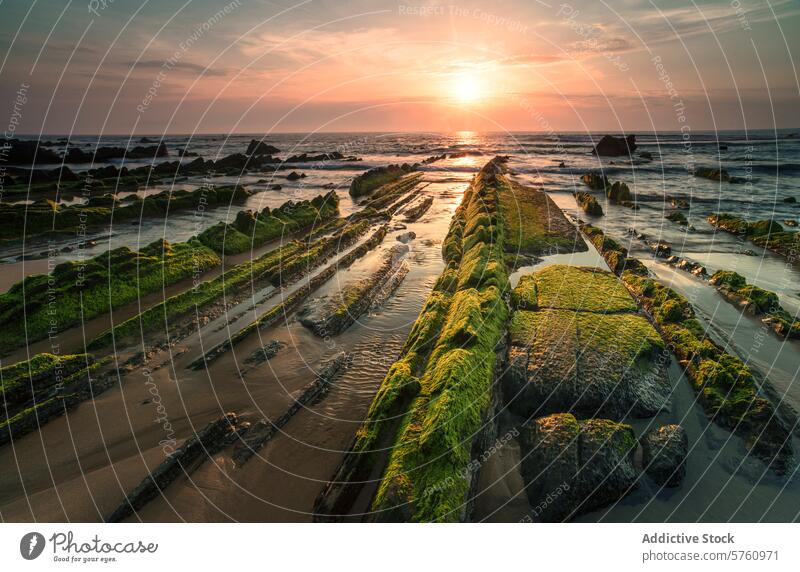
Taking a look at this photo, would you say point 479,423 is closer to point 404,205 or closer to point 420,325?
point 420,325

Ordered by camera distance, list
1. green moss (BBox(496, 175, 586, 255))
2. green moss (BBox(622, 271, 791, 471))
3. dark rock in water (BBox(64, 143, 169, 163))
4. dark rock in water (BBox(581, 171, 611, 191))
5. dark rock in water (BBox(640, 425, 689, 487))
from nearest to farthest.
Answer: dark rock in water (BBox(640, 425, 689, 487)) → green moss (BBox(622, 271, 791, 471)) → green moss (BBox(496, 175, 586, 255)) → dark rock in water (BBox(581, 171, 611, 191)) → dark rock in water (BBox(64, 143, 169, 163))

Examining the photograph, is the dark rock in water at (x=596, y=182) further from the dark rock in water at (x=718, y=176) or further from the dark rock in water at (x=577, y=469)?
the dark rock in water at (x=577, y=469)

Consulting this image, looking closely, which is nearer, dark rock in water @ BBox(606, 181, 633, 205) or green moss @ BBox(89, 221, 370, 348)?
green moss @ BBox(89, 221, 370, 348)

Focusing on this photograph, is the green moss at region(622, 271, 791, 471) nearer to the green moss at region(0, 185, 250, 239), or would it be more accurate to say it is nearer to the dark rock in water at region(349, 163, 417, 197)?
the green moss at region(0, 185, 250, 239)

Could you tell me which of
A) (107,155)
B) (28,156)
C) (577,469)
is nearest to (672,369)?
(577,469)

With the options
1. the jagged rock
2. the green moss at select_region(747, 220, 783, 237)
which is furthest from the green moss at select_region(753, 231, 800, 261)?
the jagged rock

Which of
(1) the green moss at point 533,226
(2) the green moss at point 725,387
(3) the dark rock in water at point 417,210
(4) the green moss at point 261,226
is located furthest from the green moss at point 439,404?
(3) the dark rock in water at point 417,210
